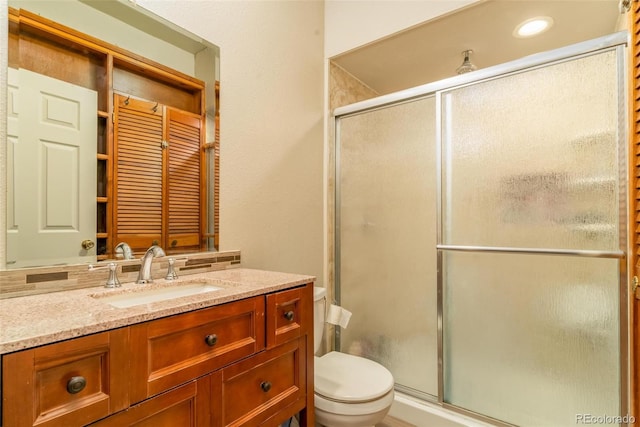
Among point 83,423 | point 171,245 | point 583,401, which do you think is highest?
point 171,245

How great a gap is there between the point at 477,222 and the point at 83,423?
168 cm

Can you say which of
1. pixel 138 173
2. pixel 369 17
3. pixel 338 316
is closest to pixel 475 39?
pixel 369 17

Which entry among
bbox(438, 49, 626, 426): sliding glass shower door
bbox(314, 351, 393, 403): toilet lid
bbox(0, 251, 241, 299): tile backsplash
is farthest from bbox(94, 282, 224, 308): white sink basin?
bbox(438, 49, 626, 426): sliding glass shower door

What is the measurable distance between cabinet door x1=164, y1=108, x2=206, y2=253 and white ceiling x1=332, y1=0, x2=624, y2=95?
1.27 metres

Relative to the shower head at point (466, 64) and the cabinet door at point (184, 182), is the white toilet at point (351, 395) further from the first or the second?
the shower head at point (466, 64)

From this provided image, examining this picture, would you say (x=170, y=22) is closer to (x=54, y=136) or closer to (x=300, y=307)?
(x=54, y=136)

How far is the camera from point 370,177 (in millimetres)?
2076

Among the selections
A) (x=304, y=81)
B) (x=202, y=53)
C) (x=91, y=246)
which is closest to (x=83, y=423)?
(x=91, y=246)

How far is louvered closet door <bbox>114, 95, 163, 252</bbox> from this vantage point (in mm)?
1198

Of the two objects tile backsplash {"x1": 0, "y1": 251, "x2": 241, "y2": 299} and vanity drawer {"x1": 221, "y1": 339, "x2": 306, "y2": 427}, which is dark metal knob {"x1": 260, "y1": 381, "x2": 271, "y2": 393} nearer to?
vanity drawer {"x1": 221, "y1": 339, "x2": 306, "y2": 427}

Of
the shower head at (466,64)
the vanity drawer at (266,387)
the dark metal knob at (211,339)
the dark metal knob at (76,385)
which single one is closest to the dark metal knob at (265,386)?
the vanity drawer at (266,387)

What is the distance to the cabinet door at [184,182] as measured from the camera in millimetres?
1359

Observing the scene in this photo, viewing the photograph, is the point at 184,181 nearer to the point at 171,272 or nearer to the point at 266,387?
the point at 171,272

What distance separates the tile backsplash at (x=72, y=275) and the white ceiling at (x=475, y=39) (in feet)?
5.62
